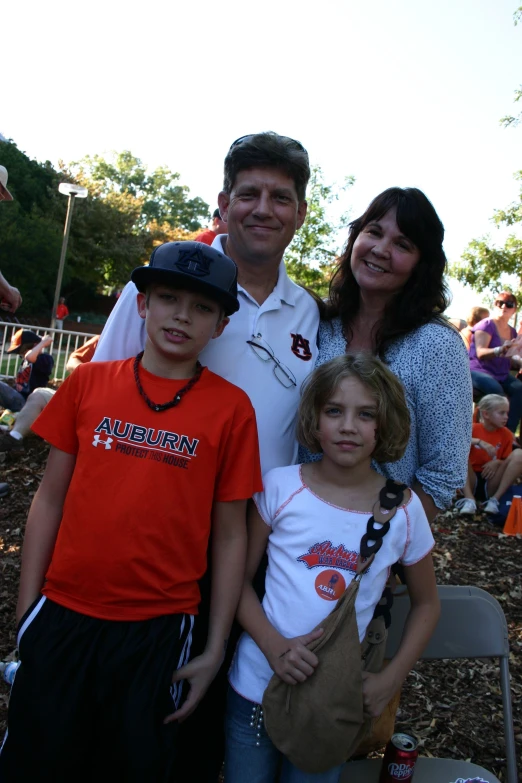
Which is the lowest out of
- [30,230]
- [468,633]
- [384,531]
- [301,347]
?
[468,633]

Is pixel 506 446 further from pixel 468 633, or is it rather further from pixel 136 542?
pixel 136 542

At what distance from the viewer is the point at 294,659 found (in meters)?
1.73

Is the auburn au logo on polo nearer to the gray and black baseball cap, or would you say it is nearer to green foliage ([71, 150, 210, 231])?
the gray and black baseball cap

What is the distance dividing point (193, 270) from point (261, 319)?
41cm

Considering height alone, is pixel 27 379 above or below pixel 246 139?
below

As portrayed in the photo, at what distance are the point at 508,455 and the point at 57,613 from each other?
6401mm

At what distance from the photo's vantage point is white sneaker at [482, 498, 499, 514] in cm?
661

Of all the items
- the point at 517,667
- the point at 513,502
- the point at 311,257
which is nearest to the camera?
the point at 517,667

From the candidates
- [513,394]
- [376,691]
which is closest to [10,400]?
[513,394]

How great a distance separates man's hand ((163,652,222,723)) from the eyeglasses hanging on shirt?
34.7 inches

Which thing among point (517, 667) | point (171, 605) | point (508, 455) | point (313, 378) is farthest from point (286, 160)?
point (508, 455)

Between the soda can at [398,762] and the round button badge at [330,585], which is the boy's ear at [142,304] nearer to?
the round button badge at [330,585]

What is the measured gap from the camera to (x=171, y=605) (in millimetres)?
1843

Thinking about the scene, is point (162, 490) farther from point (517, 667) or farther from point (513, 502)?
point (513, 502)
